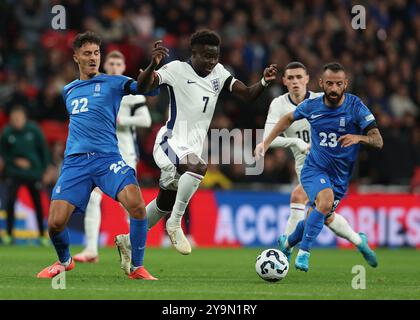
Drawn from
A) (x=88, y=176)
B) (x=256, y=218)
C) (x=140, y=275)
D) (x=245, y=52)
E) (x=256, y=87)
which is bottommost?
(x=256, y=218)

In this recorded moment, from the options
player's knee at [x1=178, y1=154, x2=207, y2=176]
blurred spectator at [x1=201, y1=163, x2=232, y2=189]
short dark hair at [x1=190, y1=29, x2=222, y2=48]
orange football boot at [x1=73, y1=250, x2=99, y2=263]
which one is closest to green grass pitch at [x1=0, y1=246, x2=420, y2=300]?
orange football boot at [x1=73, y1=250, x2=99, y2=263]

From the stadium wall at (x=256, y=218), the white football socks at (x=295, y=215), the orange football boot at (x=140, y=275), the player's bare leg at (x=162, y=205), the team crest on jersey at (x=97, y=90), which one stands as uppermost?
the team crest on jersey at (x=97, y=90)

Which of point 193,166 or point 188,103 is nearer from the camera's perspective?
point 193,166

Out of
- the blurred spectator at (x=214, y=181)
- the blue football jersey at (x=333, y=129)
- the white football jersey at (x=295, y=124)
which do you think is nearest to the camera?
the blue football jersey at (x=333, y=129)

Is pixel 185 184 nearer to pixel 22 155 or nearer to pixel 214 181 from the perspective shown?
pixel 22 155

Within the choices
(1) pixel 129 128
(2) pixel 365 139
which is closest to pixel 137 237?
(2) pixel 365 139

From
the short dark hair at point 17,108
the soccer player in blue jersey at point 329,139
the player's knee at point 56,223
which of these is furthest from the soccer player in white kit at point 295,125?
the short dark hair at point 17,108

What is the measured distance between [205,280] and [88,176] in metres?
1.62

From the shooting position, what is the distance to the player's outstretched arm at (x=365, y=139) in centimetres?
1023

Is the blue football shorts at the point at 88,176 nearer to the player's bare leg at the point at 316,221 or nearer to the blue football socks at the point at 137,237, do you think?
the blue football socks at the point at 137,237

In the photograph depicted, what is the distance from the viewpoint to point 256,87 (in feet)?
34.9

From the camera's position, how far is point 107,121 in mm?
9773

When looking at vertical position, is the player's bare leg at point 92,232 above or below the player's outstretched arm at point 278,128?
below

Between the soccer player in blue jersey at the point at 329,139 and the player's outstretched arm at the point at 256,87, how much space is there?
0.66m
